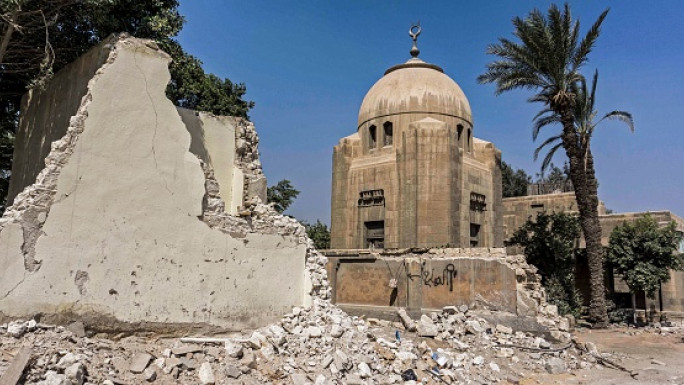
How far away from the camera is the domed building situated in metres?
20.8

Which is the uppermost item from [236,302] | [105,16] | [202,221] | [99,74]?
[105,16]

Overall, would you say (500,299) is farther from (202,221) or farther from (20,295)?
(20,295)

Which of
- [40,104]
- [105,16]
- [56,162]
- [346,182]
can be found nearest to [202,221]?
[56,162]

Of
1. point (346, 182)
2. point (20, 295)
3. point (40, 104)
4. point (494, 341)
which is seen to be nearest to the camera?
point (20, 295)

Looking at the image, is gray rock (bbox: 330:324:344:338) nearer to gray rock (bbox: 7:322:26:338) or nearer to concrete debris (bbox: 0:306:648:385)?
concrete debris (bbox: 0:306:648:385)

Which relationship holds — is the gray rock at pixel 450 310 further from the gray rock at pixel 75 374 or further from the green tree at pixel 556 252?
the gray rock at pixel 75 374

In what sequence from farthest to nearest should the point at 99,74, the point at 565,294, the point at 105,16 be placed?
the point at 565,294, the point at 105,16, the point at 99,74

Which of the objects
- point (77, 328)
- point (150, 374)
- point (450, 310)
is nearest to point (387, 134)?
point (450, 310)

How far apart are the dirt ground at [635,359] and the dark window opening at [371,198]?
340 inches

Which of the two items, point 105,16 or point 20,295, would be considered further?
point 105,16

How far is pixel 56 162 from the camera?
283 inches

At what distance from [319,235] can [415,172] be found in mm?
7901

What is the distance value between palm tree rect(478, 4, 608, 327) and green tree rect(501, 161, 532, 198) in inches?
946

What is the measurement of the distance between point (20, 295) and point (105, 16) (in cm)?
635
